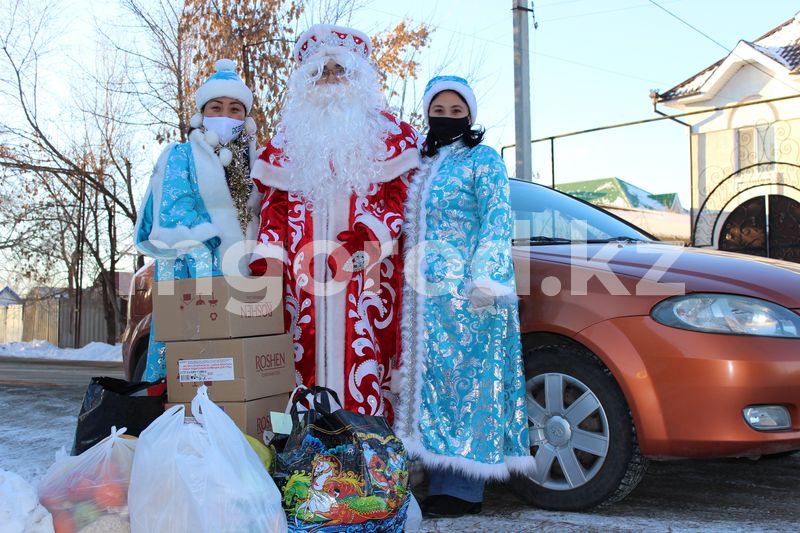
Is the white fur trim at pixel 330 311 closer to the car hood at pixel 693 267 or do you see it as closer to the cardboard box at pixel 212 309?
the cardboard box at pixel 212 309

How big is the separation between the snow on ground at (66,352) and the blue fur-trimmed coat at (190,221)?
38.9ft

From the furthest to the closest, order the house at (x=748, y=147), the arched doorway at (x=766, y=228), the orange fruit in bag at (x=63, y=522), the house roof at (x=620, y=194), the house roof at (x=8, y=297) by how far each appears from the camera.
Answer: the house roof at (x=620, y=194) → the house roof at (x=8, y=297) → the house at (x=748, y=147) → the arched doorway at (x=766, y=228) → the orange fruit in bag at (x=63, y=522)

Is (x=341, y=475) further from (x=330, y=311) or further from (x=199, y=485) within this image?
(x=330, y=311)

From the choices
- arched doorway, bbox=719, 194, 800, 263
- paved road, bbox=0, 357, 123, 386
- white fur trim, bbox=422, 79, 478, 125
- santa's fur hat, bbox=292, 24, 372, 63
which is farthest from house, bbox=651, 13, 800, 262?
paved road, bbox=0, 357, 123, 386

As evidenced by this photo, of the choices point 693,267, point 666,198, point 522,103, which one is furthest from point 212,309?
point 666,198

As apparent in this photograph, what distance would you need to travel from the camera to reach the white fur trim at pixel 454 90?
3469 mm

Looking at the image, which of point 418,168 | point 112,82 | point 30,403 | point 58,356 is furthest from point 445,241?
point 58,356

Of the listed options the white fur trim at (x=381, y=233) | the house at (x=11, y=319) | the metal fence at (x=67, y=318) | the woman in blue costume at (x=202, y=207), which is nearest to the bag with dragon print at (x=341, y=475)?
the white fur trim at (x=381, y=233)

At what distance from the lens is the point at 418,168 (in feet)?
11.6

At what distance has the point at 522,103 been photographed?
868cm

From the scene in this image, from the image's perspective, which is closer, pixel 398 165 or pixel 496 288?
pixel 496 288

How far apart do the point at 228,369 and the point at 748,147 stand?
532 inches

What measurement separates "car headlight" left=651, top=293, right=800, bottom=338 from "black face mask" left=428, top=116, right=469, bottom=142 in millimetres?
1205

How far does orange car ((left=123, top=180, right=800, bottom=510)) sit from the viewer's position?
9.25 ft
